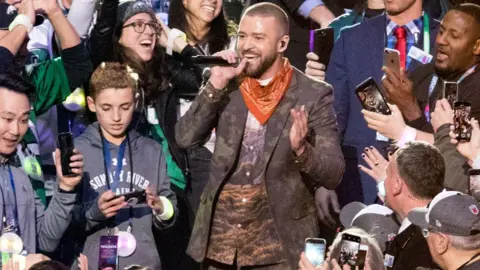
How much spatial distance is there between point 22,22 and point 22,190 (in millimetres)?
1071

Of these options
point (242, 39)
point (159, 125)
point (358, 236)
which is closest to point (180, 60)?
point (159, 125)

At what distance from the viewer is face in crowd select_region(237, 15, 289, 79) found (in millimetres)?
7145

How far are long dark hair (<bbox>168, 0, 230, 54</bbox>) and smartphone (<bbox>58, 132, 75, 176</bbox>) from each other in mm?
1709

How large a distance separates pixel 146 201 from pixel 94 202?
0.30 metres

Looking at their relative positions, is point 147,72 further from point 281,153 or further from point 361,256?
point 361,256

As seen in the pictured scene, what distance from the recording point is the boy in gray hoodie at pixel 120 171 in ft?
23.8

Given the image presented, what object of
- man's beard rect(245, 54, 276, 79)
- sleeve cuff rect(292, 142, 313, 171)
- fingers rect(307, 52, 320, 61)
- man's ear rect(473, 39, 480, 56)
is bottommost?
sleeve cuff rect(292, 142, 313, 171)

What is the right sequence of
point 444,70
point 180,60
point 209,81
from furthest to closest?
point 180,60, point 444,70, point 209,81

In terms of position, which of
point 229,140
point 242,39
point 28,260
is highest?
point 242,39

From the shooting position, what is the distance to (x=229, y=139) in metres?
7.05

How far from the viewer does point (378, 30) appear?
8.01 metres

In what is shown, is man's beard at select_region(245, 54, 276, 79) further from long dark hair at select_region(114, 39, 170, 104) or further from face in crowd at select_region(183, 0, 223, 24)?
face in crowd at select_region(183, 0, 223, 24)

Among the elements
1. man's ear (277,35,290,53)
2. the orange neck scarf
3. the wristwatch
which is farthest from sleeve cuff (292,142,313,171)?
the wristwatch

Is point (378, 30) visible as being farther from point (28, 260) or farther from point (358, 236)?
point (28, 260)
